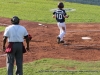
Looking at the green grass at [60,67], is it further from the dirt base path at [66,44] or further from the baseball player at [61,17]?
the baseball player at [61,17]

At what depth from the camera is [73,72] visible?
37.0 feet

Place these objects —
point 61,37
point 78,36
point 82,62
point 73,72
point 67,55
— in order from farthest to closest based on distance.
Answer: point 78,36
point 61,37
point 67,55
point 82,62
point 73,72

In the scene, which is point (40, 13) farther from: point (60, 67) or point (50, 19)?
point (60, 67)

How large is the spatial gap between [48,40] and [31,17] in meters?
8.22

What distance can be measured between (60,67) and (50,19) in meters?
11.9

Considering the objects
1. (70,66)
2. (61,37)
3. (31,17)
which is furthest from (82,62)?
(31,17)

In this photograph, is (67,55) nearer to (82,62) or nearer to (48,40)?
(82,62)

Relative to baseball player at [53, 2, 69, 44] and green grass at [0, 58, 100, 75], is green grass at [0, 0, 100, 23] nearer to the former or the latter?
baseball player at [53, 2, 69, 44]

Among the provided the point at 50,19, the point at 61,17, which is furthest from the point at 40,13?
the point at 61,17

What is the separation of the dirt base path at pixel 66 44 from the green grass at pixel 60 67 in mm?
601

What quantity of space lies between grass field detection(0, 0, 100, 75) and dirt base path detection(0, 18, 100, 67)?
2.59 feet

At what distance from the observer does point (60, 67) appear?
11867mm

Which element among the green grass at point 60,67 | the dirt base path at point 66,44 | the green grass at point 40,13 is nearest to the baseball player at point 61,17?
the dirt base path at point 66,44

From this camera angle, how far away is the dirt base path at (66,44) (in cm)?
1342
